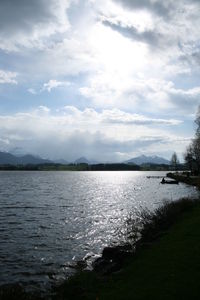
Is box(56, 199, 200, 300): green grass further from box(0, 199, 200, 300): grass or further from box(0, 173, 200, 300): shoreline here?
box(0, 173, 200, 300): shoreline

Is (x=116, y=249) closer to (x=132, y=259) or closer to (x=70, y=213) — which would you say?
(x=132, y=259)

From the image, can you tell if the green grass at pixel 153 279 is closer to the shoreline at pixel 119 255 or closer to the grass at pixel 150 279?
the grass at pixel 150 279

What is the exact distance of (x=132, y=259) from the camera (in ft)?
69.3

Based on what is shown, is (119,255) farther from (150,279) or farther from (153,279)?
(153,279)

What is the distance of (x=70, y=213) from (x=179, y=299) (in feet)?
140

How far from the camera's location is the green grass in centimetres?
1307

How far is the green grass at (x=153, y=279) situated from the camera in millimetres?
13070

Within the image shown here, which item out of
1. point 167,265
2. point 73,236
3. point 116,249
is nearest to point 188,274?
point 167,265

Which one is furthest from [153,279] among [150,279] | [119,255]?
[119,255]

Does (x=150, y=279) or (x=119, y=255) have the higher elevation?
(x=150, y=279)

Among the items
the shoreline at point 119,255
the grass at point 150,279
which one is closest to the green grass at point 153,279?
the grass at point 150,279

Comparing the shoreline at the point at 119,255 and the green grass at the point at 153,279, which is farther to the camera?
the shoreline at the point at 119,255

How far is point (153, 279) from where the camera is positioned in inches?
582

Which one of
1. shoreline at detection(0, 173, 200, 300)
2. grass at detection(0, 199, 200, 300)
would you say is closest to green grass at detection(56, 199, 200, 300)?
grass at detection(0, 199, 200, 300)
